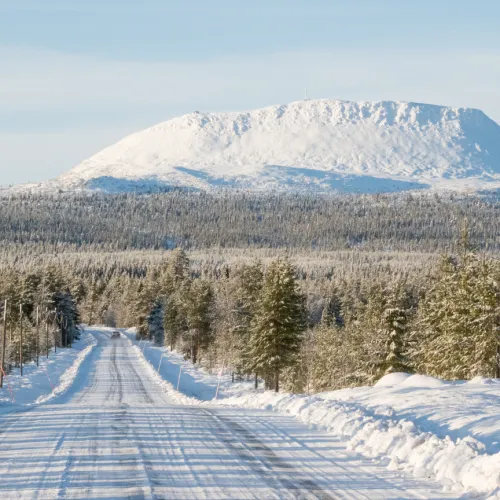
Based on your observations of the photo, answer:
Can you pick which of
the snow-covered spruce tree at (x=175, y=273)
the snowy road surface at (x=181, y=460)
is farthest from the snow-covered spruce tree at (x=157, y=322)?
the snowy road surface at (x=181, y=460)

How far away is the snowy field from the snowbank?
32.3 feet

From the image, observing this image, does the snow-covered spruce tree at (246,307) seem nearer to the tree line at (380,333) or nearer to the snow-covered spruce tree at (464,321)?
the tree line at (380,333)

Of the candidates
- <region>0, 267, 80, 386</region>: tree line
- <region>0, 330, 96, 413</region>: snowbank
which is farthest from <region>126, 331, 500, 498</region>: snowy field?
<region>0, 267, 80, 386</region>: tree line

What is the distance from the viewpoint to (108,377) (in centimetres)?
5847

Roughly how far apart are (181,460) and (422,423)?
5907 millimetres

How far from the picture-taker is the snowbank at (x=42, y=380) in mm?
40125

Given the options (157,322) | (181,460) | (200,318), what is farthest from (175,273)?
(181,460)

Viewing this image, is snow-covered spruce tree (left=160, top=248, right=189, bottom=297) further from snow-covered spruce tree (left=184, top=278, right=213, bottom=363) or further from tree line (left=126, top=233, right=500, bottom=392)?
tree line (left=126, top=233, right=500, bottom=392)

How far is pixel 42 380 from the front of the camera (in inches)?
2020

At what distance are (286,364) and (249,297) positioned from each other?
26.6m

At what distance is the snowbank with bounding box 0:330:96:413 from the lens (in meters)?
40.1

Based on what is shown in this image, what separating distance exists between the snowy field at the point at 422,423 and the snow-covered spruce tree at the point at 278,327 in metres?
21.9

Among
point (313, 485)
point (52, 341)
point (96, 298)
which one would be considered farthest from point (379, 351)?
point (96, 298)

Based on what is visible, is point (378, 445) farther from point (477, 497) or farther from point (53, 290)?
point (53, 290)
